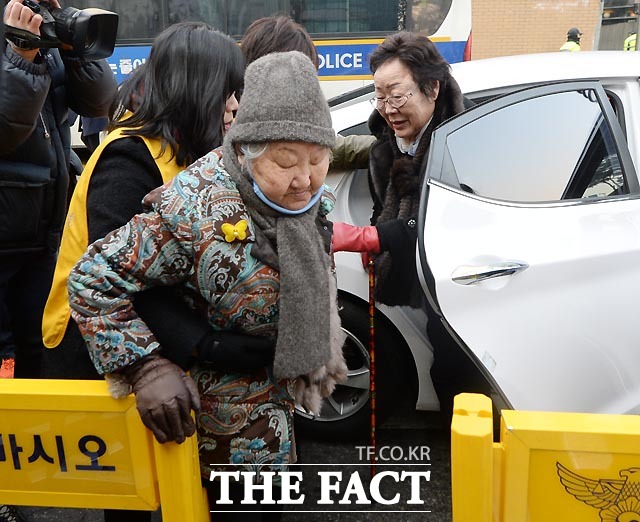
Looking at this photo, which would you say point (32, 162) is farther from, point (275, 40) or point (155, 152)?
point (275, 40)

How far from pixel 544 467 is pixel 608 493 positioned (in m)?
0.13

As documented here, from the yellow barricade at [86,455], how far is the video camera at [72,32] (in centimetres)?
108

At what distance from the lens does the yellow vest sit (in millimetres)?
1615

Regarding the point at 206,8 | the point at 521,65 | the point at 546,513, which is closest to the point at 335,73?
the point at 206,8

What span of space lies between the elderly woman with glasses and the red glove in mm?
69

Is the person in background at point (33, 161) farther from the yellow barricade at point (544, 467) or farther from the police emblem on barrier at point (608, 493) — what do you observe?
the police emblem on barrier at point (608, 493)

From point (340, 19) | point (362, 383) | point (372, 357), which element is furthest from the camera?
point (340, 19)

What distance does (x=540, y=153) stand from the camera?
2.24 m

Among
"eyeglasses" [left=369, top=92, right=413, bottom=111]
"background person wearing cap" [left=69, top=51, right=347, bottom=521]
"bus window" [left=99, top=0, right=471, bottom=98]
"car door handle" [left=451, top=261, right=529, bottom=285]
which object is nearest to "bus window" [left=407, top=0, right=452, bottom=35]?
"bus window" [left=99, top=0, right=471, bottom=98]

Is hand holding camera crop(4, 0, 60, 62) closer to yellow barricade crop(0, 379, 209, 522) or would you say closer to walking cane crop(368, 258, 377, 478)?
yellow barricade crop(0, 379, 209, 522)

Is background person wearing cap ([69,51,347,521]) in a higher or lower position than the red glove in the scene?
higher

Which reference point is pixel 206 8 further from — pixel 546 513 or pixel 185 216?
pixel 546 513

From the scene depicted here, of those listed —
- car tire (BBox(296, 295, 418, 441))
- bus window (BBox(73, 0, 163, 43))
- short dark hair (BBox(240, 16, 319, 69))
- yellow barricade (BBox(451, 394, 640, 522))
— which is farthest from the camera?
bus window (BBox(73, 0, 163, 43))

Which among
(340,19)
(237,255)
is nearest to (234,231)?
(237,255)
